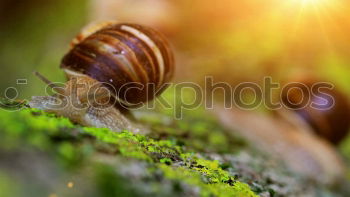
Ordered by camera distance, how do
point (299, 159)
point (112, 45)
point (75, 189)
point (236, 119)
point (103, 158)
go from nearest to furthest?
point (75, 189)
point (103, 158)
point (112, 45)
point (299, 159)
point (236, 119)

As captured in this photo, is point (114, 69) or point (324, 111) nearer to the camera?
point (114, 69)

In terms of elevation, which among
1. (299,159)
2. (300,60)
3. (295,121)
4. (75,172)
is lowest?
(299,159)

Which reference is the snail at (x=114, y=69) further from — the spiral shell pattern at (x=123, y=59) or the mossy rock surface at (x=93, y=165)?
the mossy rock surface at (x=93, y=165)

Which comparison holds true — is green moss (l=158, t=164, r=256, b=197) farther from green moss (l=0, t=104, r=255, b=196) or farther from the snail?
the snail

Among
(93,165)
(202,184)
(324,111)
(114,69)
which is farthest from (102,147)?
(324,111)

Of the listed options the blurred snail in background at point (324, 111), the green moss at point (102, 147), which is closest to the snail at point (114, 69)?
the green moss at point (102, 147)

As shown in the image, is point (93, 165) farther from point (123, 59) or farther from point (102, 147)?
point (123, 59)

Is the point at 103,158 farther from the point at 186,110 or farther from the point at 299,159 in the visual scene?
the point at 299,159

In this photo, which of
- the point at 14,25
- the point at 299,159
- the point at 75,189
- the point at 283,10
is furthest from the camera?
the point at 283,10

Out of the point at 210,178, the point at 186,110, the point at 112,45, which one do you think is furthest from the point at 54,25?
the point at 210,178
